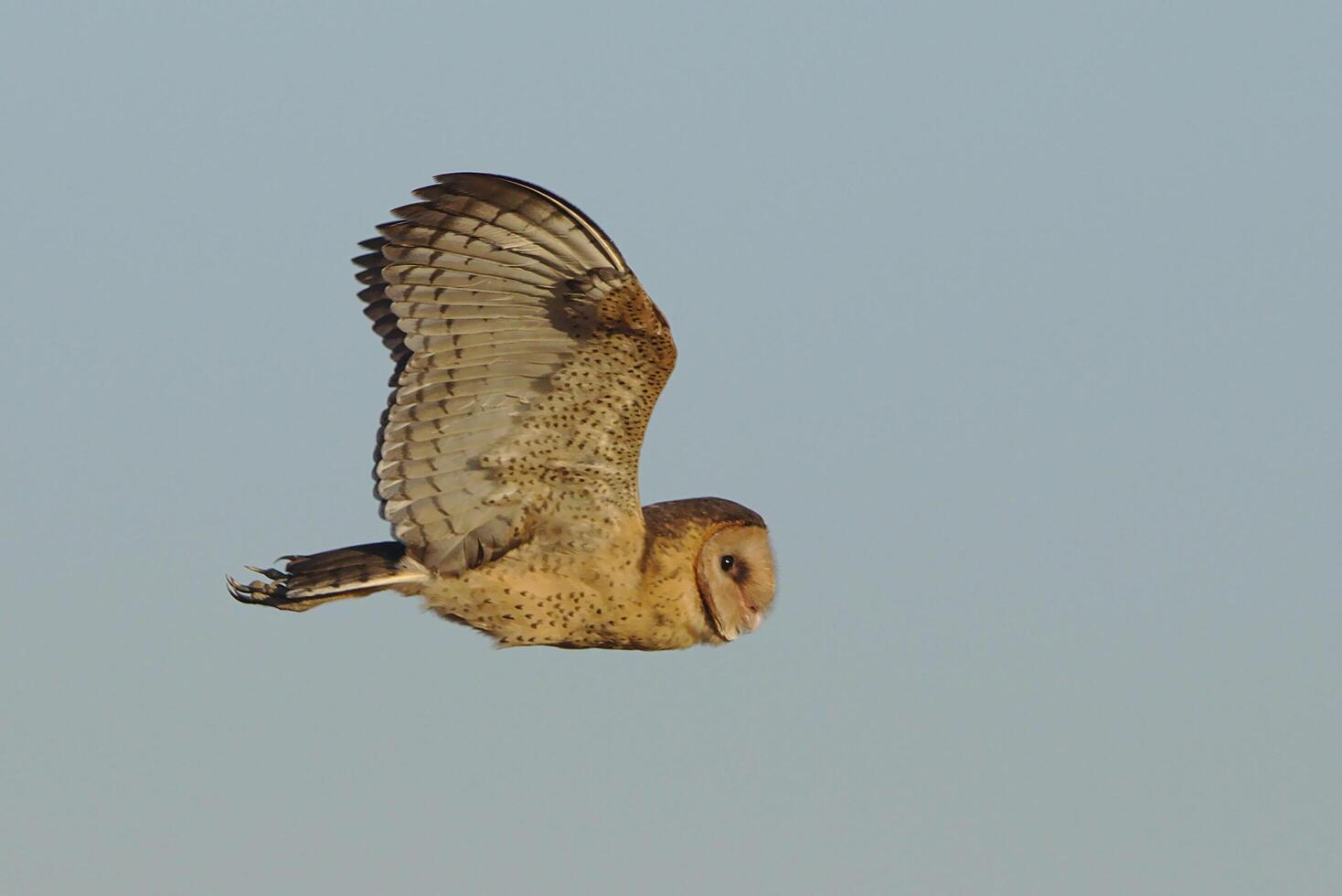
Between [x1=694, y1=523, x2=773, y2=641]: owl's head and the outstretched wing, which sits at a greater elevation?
the outstretched wing

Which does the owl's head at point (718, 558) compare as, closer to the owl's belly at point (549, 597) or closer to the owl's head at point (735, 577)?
the owl's head at point (735, 577)

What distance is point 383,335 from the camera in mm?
10703

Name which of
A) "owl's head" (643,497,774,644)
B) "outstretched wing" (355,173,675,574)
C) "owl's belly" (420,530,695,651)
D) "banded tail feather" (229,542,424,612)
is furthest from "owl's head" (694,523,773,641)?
"banded tail feather" (229,542,424,612)

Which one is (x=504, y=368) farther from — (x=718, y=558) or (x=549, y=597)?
(x=718, y=558)

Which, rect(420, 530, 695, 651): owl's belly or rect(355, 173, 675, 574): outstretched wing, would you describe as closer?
rect(355, 173, 675, 574): outstretched wing

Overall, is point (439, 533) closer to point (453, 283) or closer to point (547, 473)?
point (547, 473)

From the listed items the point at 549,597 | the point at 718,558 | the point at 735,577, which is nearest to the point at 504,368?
the point at 549,597

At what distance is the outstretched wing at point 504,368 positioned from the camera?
1003cm

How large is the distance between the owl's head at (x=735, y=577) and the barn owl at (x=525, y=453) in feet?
0.04

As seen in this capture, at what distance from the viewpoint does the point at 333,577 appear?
11.0 meters

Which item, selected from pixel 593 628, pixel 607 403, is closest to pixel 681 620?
pixel 593 628

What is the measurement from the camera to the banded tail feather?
11.0 m

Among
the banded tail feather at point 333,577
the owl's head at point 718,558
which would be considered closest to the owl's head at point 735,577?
the owl's head at point 718,558

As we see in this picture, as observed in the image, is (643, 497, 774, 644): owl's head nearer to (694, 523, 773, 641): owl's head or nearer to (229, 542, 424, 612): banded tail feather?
(694, 523, 773, 641): owl's head
